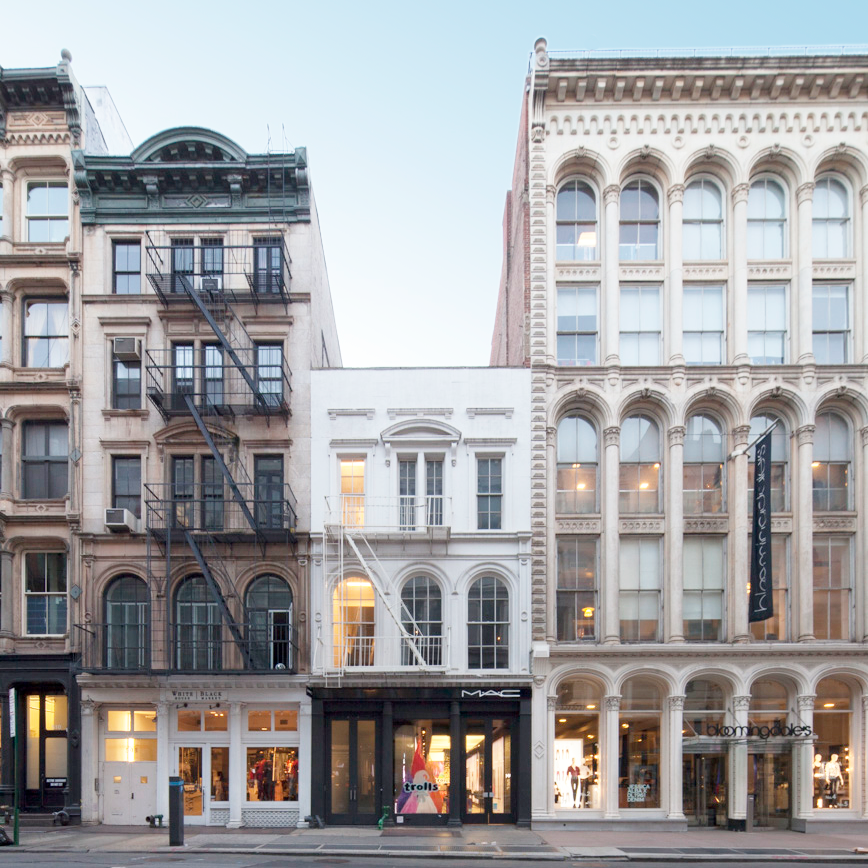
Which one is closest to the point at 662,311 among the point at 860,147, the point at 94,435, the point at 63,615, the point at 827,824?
the point at 860,147

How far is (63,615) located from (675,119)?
79.9ft

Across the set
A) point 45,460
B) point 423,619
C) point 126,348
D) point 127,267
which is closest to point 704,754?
point 423,619

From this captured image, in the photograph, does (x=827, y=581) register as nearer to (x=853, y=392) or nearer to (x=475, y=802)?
(x=853, y=392)

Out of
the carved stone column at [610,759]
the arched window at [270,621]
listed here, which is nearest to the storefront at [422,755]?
the arched window at [270,621]

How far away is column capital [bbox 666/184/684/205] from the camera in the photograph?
2291 cm

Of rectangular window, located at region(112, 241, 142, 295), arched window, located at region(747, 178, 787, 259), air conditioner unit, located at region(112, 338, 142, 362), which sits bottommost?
A: air conditioner unit, located at region(112, 338, 142, 362)

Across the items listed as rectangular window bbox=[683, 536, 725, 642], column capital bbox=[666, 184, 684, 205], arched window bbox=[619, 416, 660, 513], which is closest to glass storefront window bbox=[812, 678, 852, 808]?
rectangular window bbox=[683, 536, 725, 642]

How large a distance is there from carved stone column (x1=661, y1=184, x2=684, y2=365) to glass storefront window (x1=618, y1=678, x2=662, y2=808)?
10031 millimetres

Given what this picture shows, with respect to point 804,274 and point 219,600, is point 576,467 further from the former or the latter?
point 219,600

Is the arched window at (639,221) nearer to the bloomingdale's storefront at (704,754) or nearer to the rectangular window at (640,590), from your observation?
the rectangular window at (640,590)

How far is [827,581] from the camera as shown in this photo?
22.4 metres

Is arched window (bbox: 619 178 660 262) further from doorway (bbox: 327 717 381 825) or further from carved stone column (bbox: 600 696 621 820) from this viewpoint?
doorway (bbox: 327 717 381 825)

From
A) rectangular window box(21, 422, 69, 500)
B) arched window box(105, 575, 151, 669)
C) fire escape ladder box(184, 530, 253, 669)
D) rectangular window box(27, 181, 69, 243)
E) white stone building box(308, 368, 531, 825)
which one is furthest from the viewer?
rectangular window box(27, 181, 69, 243)

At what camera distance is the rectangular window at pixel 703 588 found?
22.2 meters
